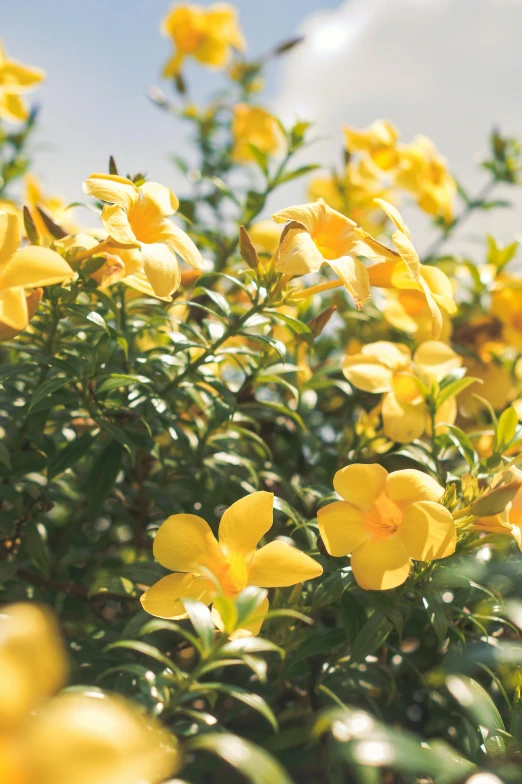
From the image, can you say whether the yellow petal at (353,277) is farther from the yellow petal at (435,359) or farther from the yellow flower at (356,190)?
the yellow flower at (356,190)

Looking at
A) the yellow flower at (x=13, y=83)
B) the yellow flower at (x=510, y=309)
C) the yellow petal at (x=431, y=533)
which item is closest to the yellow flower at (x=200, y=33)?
the yellow flower at (x=13, y=83)

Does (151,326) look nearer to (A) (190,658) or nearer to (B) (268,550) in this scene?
(B) (268,550)

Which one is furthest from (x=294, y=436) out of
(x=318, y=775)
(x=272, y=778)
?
(x=272, y=778)

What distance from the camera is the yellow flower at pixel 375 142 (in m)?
2.23

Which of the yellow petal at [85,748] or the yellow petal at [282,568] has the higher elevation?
the yellow petal at [85,748]

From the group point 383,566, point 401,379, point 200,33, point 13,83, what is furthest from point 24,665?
point 200,33

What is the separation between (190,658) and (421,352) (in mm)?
870

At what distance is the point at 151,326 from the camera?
1309 mm

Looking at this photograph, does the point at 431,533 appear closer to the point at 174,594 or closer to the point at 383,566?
the point at 383,566

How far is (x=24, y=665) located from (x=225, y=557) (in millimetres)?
466

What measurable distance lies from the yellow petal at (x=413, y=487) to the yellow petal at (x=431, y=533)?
0.13 feet

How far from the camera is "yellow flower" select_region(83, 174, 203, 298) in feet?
3.26

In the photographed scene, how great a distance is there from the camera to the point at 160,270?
3.25 feet

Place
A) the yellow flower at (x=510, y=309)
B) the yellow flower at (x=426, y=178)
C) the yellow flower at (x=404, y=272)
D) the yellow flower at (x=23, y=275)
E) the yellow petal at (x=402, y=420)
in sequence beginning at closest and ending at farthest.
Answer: the yellow flower at (x=23, y=275)
the yellow flower at (x=404, y=272)
the yellow petal at (x=402, y=420)
the yellow flower at (x=510, y=309)
the yellow flower at (x=426, y=178)
